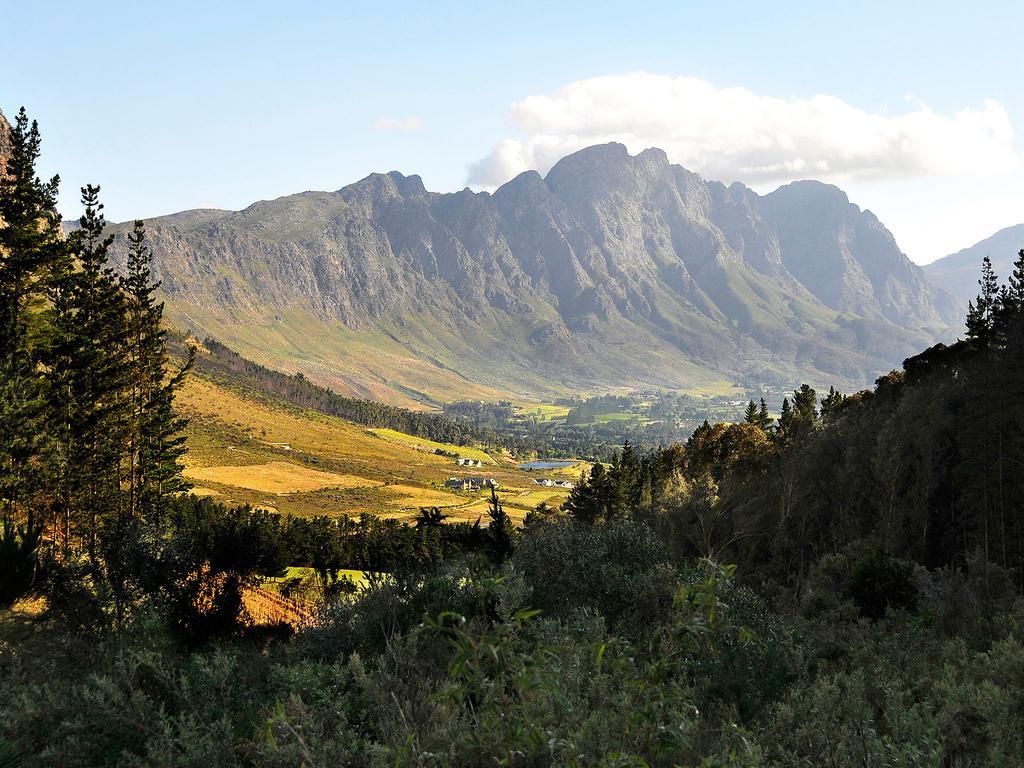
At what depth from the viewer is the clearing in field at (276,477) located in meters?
144

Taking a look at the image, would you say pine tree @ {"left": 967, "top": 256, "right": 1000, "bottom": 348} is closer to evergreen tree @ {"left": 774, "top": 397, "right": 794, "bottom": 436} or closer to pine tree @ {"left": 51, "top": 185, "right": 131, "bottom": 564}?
evergreen tree @ {"left": 774, "top": 397, "right": 794, "bottom": 436}

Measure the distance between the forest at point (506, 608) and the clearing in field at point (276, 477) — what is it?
96.4m

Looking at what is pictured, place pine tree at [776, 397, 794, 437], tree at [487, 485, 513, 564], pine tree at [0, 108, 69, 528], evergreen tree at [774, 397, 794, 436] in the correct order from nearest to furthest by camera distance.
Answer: tree at [487, 485, 513, 564]
pine tree at [0, 108, 69, 528]
pine tree at [776, 397, 794, 437]
evergreen tree at [774, 397, 794, 436]

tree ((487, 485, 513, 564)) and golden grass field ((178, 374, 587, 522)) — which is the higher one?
tree ((487, 485, 513, 564))

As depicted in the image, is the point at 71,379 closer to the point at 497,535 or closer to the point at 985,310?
the point at 497,535

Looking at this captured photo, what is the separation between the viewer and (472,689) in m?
4.31

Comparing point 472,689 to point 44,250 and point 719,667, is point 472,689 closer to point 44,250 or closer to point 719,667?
point 719,667

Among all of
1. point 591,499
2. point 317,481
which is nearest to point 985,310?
point 591,499

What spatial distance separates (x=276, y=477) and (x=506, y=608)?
157 m

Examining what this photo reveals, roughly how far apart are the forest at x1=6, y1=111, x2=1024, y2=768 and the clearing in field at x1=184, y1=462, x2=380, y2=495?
9642 centimetres

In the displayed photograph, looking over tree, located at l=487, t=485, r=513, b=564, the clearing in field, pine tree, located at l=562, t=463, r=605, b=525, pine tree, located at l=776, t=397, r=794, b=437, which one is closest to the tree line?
tree, located at l=487, t=485, r=513, b=564

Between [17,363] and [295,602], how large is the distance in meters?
18.4

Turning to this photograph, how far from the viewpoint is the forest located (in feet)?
17.1

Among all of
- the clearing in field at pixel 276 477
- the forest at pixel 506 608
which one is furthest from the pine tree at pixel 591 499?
the clearing in field at pixel 276 477
